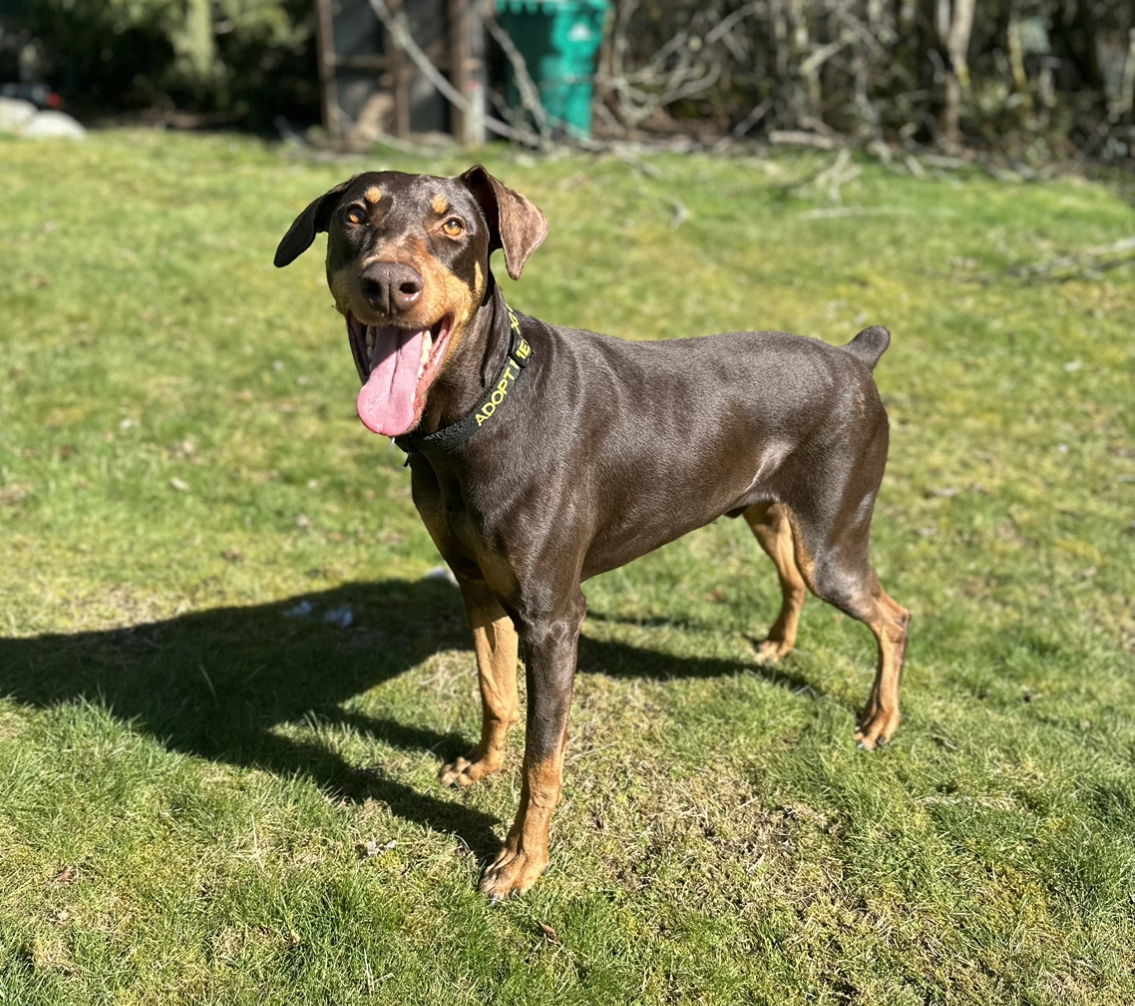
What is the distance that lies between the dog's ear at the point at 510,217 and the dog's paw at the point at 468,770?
73.3 inches

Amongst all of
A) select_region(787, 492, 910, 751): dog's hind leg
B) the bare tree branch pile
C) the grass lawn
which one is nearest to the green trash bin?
the bare tree branch pile

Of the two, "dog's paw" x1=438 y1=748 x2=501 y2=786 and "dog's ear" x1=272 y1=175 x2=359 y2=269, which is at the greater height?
"dog's ear" x1=272 y1=175 x2=359 y2=269

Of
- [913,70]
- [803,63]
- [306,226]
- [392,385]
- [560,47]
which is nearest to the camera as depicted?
[392,385]

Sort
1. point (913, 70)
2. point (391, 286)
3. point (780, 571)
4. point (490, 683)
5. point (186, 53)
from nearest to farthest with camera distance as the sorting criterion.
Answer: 1. point (391, 286)
2. point (490, 683)
3. point (780, 571)
4. point (913, 70)
5. point (186, 53)

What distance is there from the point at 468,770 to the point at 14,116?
1407 centimetres

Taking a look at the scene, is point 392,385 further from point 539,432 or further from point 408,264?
point 539,432

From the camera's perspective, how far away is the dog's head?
113 inches

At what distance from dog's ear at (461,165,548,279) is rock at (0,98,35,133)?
1349cm

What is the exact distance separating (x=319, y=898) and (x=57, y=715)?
1386 millimetres

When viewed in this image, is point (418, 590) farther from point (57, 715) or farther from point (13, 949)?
point (13, 949)

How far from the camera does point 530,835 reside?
340 cm

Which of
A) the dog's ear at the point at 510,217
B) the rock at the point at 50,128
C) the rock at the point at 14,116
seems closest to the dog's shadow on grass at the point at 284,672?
the dog's ear at the point at 510,217

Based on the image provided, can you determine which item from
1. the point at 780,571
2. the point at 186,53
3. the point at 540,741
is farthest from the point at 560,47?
the point at 540,741

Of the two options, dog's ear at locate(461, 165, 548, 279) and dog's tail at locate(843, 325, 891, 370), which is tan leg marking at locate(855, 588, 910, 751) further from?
dog's ear at locate(461, 165, 548, 279)
